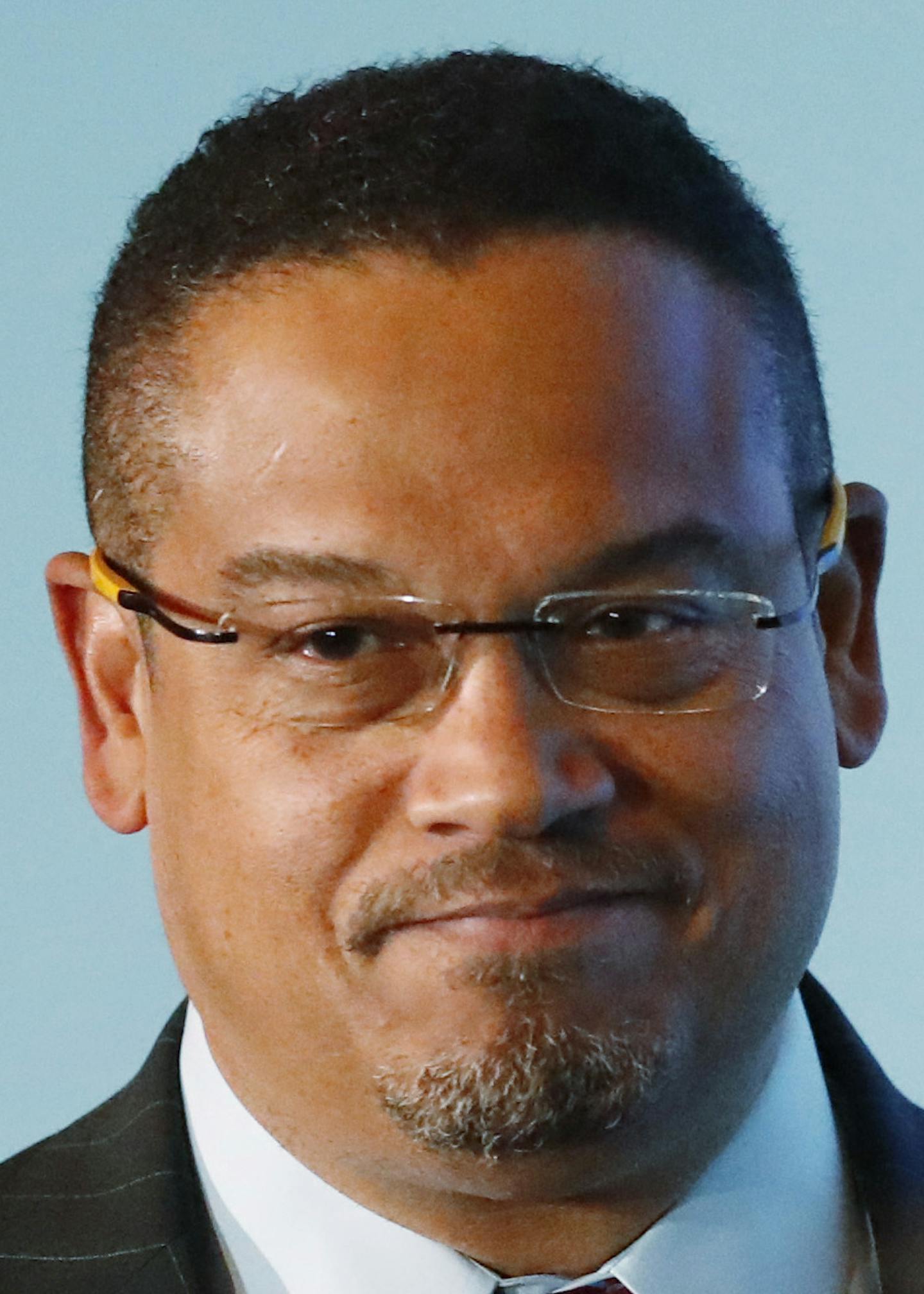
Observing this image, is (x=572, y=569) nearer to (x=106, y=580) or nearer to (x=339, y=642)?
(x=339, y=642)

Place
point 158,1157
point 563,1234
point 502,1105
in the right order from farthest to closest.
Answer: point 158,1157, point 563,1234, point 502,1105

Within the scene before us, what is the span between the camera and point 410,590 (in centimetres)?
185

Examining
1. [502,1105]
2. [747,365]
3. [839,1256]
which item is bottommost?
[839,1256]

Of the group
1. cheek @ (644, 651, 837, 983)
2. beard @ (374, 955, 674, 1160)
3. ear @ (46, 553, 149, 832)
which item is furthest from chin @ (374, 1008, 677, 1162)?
ear @ (46, 553, 149, 832)

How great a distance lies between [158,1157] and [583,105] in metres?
0.94

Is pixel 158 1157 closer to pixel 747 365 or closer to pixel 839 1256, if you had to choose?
pixel 839 1256

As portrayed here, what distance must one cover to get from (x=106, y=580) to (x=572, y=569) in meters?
0.45

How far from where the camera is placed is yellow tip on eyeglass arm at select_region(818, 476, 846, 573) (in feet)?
6.81

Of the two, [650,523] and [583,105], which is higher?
[583,105]

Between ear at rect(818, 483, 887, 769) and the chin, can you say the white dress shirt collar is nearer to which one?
the chin

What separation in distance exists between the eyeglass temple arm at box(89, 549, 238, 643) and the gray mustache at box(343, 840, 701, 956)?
0.25 m

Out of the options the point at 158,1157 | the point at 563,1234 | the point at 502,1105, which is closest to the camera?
the point at 502,1105

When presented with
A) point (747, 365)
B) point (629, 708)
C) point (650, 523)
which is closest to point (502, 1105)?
point (629, 708)

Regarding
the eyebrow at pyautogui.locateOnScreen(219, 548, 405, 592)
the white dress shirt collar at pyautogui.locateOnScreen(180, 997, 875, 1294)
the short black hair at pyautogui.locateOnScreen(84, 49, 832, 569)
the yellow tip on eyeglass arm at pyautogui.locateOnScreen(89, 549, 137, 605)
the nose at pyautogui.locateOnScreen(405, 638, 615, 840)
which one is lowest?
the white dress shirt collar at pyautogui.locateOnScreen(180, 997, 875, 1294)
